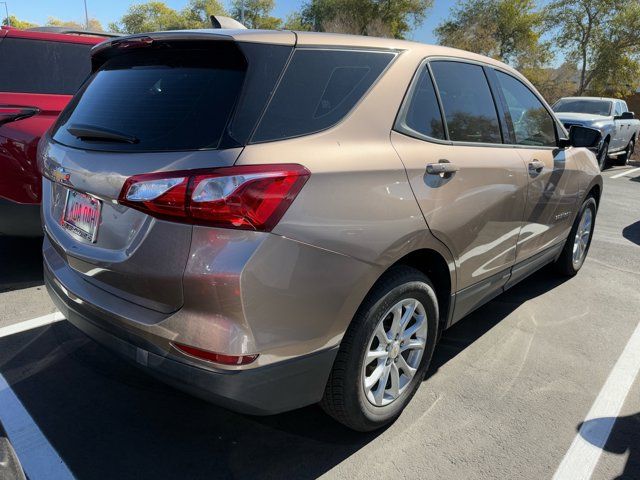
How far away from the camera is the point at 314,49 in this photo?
2.08 meters

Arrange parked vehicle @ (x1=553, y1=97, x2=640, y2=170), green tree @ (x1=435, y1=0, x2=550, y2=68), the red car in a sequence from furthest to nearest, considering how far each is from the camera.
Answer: green tree @ (x1=435, y1=0, x2=550, y2=68) < parked vehicle @ (x1=553, y1=97, x2=640, y2=170) < the red car

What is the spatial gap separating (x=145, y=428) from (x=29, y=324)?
58.3 inches

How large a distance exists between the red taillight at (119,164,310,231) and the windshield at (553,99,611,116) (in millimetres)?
13110

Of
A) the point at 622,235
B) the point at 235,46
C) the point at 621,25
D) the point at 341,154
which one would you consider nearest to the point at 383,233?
the point at 341,154

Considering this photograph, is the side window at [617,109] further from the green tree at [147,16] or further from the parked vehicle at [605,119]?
the green tree at [147,16]

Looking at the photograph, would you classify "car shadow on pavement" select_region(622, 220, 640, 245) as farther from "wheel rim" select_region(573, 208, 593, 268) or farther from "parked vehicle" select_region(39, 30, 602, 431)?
"parked vehicle" select_region(39, 30, 602, 431)

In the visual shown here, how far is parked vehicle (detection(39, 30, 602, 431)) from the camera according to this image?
5.80ft

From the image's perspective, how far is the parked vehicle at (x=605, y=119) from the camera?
39.8 feet

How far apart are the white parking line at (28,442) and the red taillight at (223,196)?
Answer: 1246 millimetres

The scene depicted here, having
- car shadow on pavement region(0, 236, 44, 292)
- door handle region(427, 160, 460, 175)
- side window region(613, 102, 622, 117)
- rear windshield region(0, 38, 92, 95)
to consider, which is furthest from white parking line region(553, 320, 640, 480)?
side window region(613, 102, 622, 117)

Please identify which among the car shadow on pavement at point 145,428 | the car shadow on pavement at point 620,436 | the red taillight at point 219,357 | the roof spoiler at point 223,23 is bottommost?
the car shadow on pavement at point 145,428

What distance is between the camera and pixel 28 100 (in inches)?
159

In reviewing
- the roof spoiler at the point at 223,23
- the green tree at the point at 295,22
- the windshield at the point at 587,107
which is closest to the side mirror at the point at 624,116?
the windshield at the point at 587,107

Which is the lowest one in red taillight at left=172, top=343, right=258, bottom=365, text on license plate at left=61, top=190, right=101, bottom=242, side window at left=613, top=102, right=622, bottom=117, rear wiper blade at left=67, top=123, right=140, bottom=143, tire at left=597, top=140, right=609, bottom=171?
tire at left=597, top=140, right=609, bottom=171
